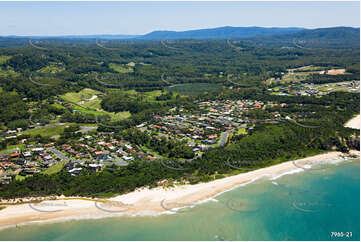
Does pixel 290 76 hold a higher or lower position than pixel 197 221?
higher

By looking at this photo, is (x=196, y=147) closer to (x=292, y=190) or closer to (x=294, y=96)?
(x=292, y=190)

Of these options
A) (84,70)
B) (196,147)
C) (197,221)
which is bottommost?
(197,221)

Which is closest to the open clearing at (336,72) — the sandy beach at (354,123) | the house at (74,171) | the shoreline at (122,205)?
the sandy beach at (354,123)

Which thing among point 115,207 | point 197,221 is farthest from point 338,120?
point 115,207

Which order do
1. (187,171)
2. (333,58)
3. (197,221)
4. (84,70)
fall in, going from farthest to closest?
(333,58)
(84,70)
(187,171)
(197,221)

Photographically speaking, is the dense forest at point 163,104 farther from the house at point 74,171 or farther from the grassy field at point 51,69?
the house at point 74,171

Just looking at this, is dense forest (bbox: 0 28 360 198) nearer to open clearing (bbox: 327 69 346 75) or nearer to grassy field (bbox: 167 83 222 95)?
grassy field (bbox: 167 83 222 95)

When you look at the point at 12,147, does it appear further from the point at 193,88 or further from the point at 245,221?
the point at 193,88
